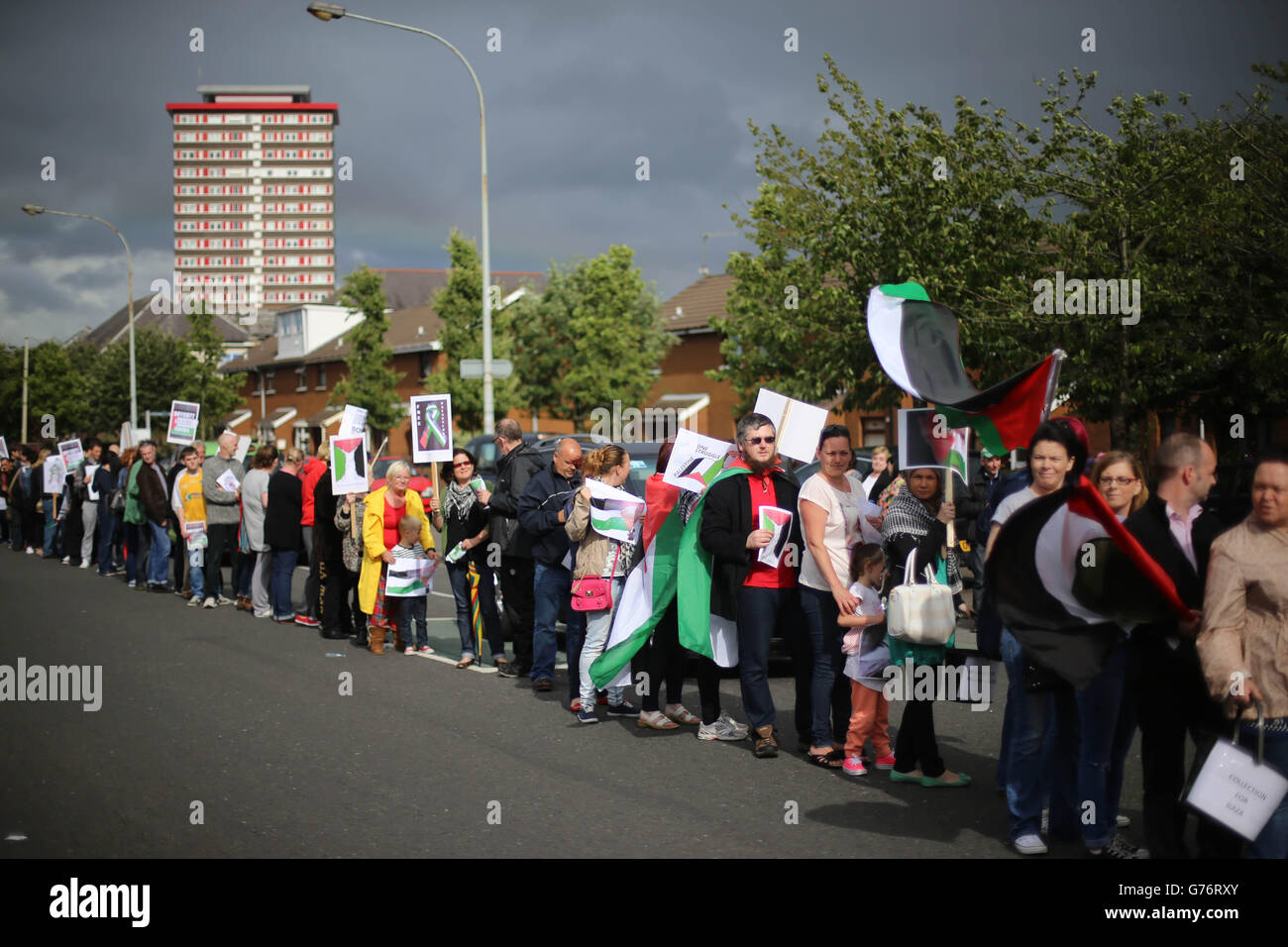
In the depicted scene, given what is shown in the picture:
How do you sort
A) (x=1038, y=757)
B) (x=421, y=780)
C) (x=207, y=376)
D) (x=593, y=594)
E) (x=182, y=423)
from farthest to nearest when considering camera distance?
(x=207, y=376), (x=182, y=423), (x=593, y=594), (x=421, y=780), (x=1038, y=757)

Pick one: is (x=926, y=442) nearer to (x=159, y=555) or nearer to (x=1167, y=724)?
(x=1167, y=724)

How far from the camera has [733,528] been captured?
735cm

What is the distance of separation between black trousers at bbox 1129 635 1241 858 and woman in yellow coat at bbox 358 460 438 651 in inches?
293

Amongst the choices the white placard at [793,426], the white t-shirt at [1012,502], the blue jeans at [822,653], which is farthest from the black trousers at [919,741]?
the white placard at [793,426]

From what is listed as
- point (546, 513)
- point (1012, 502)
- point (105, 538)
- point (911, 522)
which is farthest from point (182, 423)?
point (1012, 502)

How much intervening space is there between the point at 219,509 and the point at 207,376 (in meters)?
39.1


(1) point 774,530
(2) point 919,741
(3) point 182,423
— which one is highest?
(3) point 182,423

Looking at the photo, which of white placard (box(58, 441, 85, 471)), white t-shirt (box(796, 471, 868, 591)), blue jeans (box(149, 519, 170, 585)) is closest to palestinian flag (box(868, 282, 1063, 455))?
white t-shirt (box(796, 471, 868, 591))

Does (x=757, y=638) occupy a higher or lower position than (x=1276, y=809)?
higher

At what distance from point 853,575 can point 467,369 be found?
16.6m

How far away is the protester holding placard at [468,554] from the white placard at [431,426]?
6.66ft

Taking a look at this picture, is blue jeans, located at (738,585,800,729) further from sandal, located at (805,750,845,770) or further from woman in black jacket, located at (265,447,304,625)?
woman in black jacket, located at (265,447,304,625)

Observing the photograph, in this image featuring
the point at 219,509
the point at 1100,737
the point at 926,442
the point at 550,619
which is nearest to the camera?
the point at 1100,737
